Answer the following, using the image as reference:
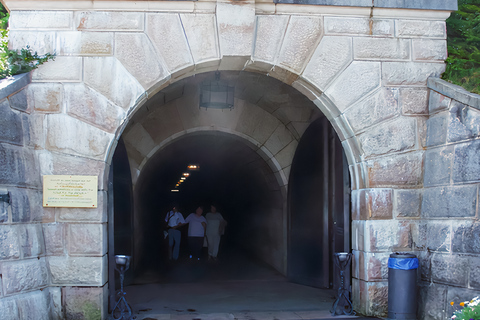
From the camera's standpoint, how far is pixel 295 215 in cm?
873

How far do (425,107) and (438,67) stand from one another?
23.1 inches

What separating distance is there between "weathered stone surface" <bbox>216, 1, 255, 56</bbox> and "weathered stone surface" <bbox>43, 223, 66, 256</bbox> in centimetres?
289

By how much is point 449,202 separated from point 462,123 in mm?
942

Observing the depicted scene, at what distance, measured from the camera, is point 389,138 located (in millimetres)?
5977

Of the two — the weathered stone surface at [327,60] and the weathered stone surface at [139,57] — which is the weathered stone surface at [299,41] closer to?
the weathered stone surface at [327,60]

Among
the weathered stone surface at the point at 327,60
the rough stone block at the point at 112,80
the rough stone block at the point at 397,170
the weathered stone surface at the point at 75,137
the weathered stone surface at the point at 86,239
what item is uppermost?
the weathered stone surface at the point at 327,60

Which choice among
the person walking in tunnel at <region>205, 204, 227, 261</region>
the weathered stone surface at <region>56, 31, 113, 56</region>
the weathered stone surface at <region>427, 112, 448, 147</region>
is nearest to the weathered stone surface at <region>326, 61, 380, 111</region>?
the weathered stone surface at <region>427, 112, 448, 147</region>

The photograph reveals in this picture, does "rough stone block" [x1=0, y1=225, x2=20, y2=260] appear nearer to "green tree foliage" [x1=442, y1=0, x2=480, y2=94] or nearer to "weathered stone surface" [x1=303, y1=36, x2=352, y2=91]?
"weathered stone surface" [x1=303, y1=36, x2=352, y2=91]

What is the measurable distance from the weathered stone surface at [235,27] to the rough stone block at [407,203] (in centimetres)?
267

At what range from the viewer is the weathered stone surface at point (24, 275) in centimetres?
466

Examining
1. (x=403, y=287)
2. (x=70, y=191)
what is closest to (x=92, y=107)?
(x=70, y=191)

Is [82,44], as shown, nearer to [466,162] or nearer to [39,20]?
[39,20]

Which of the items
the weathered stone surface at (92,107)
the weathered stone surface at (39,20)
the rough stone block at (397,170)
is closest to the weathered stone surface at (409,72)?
the rough stone block at (397,170)

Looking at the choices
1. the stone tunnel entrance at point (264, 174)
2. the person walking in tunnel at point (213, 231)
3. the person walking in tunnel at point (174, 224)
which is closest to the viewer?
the stone tunnel entrance at point (264, 174)
